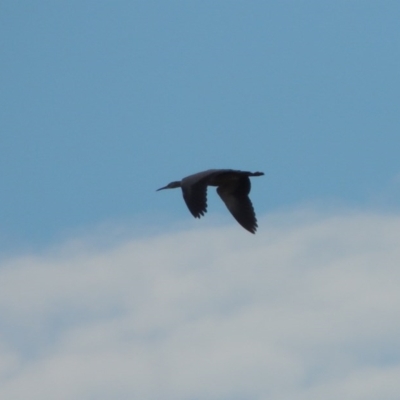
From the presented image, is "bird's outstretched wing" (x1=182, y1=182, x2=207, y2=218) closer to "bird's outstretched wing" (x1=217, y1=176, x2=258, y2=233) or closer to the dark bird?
the dark bird

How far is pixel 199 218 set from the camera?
83.8ft

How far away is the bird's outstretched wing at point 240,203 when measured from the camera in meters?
28.7

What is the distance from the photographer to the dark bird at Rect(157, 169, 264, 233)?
2647 centimetres

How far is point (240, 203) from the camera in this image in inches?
1136

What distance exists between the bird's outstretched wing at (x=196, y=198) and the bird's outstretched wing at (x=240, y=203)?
2.37 metres

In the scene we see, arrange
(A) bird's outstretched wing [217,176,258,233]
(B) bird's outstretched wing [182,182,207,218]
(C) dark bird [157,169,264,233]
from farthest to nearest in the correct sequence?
(A) bird's outstretched wing [217,176,258,233] < (C) dark bird [157,169,264,233] < (B) bird's outstretched wing [182,182,207,218]

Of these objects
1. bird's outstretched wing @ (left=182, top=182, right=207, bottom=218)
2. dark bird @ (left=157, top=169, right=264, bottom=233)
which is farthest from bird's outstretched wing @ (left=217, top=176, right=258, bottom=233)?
bird's outstretched wing @ (left=182, top=182, right=207, bottom=218)

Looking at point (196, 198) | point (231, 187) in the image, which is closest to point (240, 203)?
point (231, 187)

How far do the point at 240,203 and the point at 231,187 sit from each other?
1.27 feet

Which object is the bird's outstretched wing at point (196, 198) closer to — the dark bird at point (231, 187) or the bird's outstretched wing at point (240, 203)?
the dark bird at point (231, 187)

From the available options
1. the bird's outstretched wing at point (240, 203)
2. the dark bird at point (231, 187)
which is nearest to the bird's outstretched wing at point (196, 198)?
the dark bird at point (231, 187)

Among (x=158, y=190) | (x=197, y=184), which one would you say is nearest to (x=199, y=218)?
(x=197, y=184)

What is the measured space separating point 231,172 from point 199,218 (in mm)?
2504

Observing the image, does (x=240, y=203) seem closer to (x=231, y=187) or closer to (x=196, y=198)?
(x=231, y=187)
